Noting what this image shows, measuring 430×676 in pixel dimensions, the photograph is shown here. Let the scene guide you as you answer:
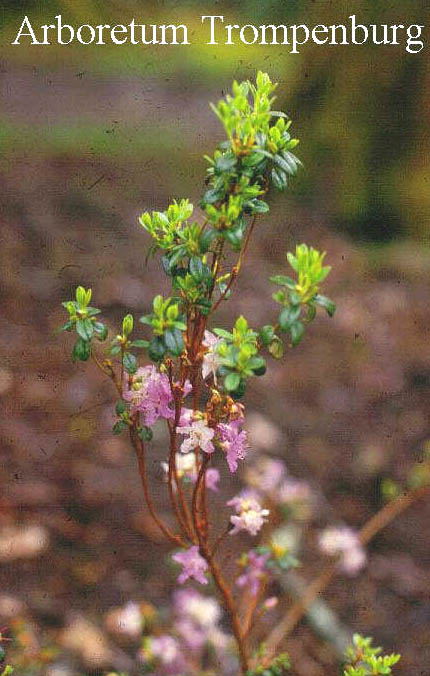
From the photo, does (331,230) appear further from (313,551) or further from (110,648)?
(110,648)

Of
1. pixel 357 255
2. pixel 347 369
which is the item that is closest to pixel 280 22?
pixel 357 255

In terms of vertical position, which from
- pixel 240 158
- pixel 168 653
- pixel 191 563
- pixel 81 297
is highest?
pixel 240 158

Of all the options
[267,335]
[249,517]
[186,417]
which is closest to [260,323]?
[249,517]

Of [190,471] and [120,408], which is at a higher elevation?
[120,408]

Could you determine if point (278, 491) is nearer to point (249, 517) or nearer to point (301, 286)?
point (249, 517)

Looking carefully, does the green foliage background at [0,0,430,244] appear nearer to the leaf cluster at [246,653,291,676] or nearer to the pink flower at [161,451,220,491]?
the pink flower at [161,451,220,491]
